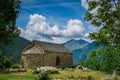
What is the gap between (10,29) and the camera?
42.1m

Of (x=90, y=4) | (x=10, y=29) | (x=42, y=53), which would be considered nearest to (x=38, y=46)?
(x=42, y=53)

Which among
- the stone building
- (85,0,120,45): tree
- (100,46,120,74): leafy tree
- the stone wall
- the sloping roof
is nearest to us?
(85,0,120,45): tree

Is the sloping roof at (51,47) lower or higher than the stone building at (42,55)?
higher

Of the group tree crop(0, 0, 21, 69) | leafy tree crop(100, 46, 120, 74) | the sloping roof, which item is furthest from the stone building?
tree crop(0, 0, 21, 69)

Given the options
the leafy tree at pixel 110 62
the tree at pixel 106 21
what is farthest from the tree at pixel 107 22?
the leafy tree at pixel 110 62

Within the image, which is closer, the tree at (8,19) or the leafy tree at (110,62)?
the tree at (8,19)

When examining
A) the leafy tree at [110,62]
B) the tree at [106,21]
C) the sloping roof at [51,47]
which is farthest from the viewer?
the sloping roof at [51,47]

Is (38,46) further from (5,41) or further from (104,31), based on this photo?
(104,31)

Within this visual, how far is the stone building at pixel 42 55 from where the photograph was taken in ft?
287

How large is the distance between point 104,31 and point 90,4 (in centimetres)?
476

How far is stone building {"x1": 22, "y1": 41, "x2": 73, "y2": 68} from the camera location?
8744 centimetres

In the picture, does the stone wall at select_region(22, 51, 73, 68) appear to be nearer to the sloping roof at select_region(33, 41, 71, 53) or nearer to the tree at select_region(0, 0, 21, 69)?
the sloping roof at select_region(33, 41, 71, 53)

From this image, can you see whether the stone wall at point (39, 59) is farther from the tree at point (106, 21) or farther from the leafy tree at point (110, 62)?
the tree at point (106, 21)

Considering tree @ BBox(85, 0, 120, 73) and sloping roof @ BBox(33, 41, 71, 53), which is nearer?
tree @ BBox(85, 0, 120, 73)
